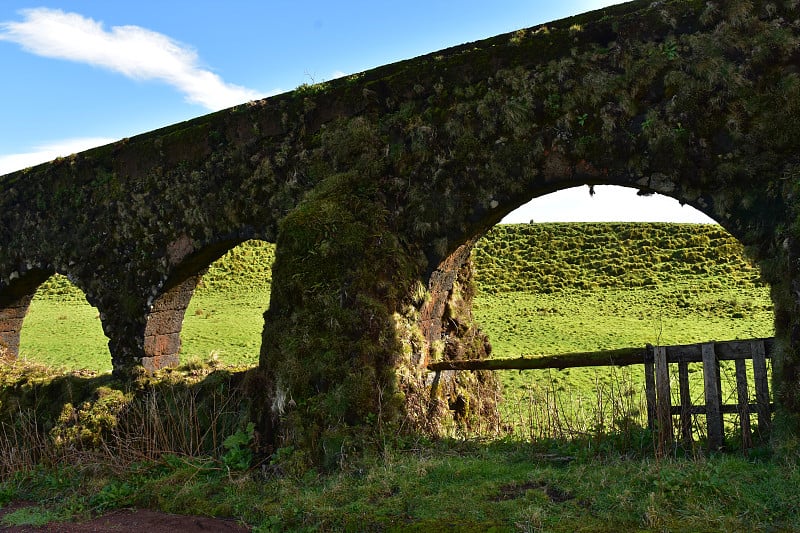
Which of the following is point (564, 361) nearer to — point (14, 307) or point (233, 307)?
point (14, 307)

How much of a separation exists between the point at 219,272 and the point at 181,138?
20.3 meters

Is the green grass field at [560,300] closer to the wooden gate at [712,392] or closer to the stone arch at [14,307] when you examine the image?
the stone arch at [14,307]

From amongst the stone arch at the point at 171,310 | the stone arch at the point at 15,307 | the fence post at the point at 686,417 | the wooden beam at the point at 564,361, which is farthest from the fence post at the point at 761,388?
the stone arch at the point at 15,307

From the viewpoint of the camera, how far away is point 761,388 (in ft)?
18.8

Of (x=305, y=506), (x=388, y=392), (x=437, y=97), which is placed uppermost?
(x=437, y=97)

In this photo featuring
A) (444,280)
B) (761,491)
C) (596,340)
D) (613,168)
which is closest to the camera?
(761,491)

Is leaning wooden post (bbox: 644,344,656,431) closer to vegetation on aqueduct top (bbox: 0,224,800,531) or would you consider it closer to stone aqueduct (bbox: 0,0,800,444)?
vegetation on aqueduct top (bbox: 0,224,800,531)

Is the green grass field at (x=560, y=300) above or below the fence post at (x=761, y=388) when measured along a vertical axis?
above

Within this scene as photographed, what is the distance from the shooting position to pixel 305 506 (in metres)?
5.46

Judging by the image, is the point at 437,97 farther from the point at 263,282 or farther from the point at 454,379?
the point at 263,282

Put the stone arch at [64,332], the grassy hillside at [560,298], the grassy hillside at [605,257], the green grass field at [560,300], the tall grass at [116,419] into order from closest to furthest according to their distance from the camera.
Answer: the tall grass at [116,419], the stone arch at [64,332], the green grass field at [560,300], the grassy hillside at [560,298], the grassy hillside at [605,257]

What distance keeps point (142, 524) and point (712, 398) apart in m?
5.09

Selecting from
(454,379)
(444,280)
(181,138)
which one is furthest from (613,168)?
(181,138)

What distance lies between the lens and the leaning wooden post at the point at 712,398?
5.86m
